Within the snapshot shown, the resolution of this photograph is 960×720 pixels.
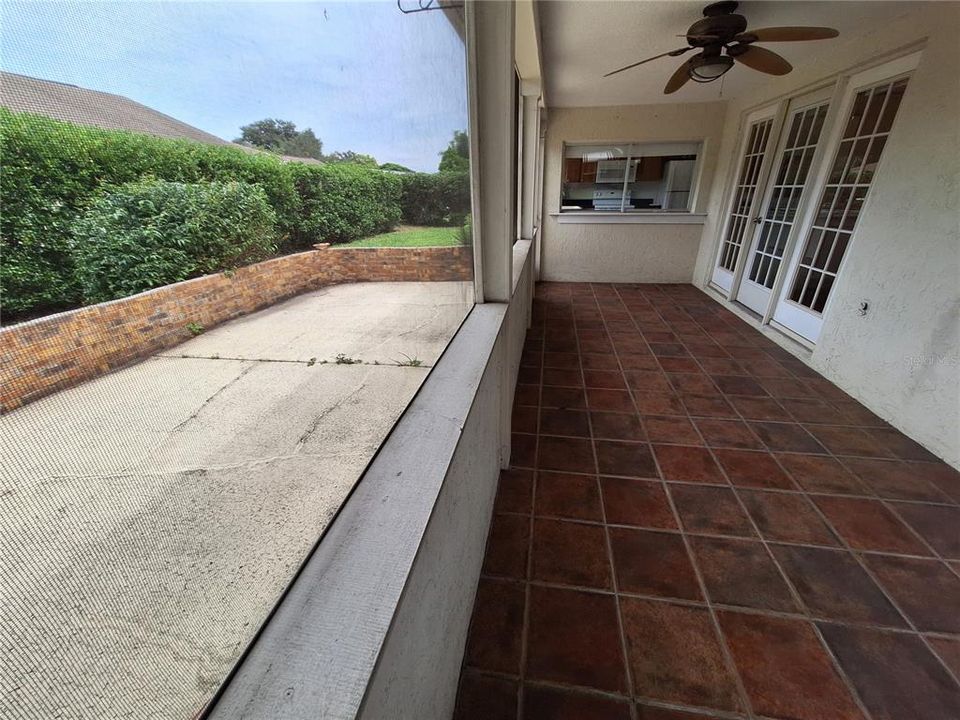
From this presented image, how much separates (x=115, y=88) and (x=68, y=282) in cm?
14

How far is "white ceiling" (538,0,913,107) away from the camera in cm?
246

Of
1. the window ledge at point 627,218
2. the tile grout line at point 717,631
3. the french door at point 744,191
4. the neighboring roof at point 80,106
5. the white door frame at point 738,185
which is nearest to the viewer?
the neighboring roof at point 80,106

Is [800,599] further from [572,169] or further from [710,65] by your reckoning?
[572,169]

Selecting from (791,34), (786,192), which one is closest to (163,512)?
(791,34)

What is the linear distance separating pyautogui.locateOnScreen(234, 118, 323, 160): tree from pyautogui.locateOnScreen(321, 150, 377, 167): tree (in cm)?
3

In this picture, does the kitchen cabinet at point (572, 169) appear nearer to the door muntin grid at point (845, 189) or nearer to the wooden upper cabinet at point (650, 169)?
the wooden upper cabinet at point (650, 169)

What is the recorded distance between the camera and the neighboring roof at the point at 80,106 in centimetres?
23

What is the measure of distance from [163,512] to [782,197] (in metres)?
5.04

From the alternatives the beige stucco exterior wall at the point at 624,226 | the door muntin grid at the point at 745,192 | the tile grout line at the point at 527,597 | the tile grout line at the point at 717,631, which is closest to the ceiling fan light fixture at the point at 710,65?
the door muntin grid at the point at 745,192

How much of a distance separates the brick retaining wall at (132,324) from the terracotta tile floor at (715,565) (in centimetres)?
133

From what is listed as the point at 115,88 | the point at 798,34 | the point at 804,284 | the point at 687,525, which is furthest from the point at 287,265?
the point at 804,284

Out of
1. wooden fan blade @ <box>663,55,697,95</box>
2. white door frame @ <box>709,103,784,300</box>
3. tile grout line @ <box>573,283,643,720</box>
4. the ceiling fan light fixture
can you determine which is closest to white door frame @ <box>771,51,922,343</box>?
white door frame @ <box>709,103,784,300</box>

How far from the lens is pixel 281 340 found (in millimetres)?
504

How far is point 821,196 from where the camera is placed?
3.23 m
